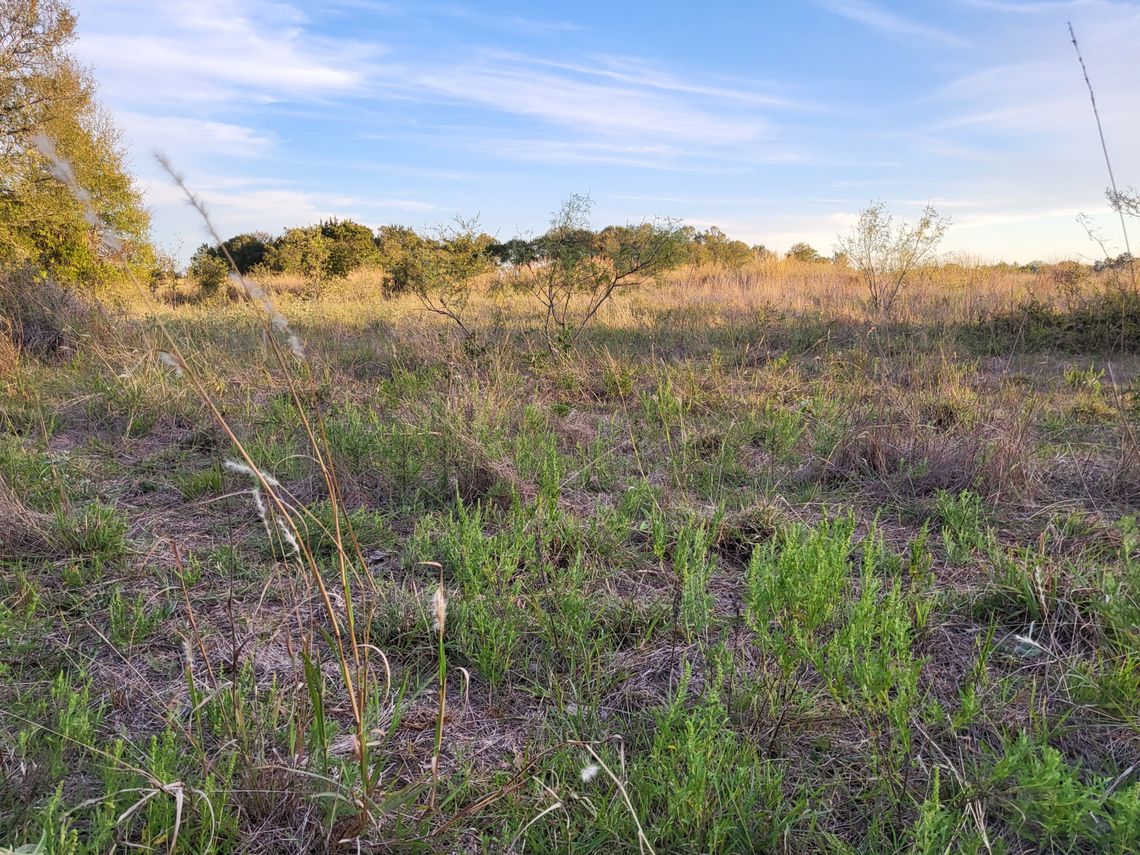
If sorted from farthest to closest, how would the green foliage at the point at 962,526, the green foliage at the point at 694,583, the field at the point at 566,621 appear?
1. the green foliage at the point at 962,526
2. the green foliage at the point at 694,583
3. the field at the point at 566,621

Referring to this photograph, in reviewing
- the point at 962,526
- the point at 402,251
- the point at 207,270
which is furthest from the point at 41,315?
the point at 207,270

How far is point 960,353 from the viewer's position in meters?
7.17

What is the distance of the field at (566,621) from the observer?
1.48m

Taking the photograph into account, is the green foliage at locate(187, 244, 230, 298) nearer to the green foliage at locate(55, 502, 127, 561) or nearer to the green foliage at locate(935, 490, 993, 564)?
the green foliage at locate(55, 502, 127, 561)

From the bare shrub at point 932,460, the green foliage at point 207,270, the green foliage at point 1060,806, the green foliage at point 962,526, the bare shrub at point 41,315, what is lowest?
the green foliage at point 1060,806

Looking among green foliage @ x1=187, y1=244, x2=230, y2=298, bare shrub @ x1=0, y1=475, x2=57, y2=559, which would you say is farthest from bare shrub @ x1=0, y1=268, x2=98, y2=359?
green foliage @ x1=187, y1=244, x2=230, y2=298

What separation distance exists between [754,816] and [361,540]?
1.93 metres

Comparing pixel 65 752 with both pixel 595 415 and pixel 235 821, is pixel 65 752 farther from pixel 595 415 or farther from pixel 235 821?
pixel 595 415

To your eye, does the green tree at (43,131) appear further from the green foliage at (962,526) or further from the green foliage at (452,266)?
the green foliage at (962,526)

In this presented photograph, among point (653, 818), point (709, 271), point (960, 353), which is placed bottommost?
point (653, 818)

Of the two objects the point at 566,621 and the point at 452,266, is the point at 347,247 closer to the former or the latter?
the point at 452,266

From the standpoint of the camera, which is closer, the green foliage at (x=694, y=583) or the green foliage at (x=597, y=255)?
the green foliage at (x=694, y=583)

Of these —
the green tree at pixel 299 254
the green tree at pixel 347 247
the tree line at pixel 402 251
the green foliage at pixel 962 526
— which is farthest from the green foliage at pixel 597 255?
the green tree at pixel 347 247

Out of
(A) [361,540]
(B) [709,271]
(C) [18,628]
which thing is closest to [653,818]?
(A) [361,540]
